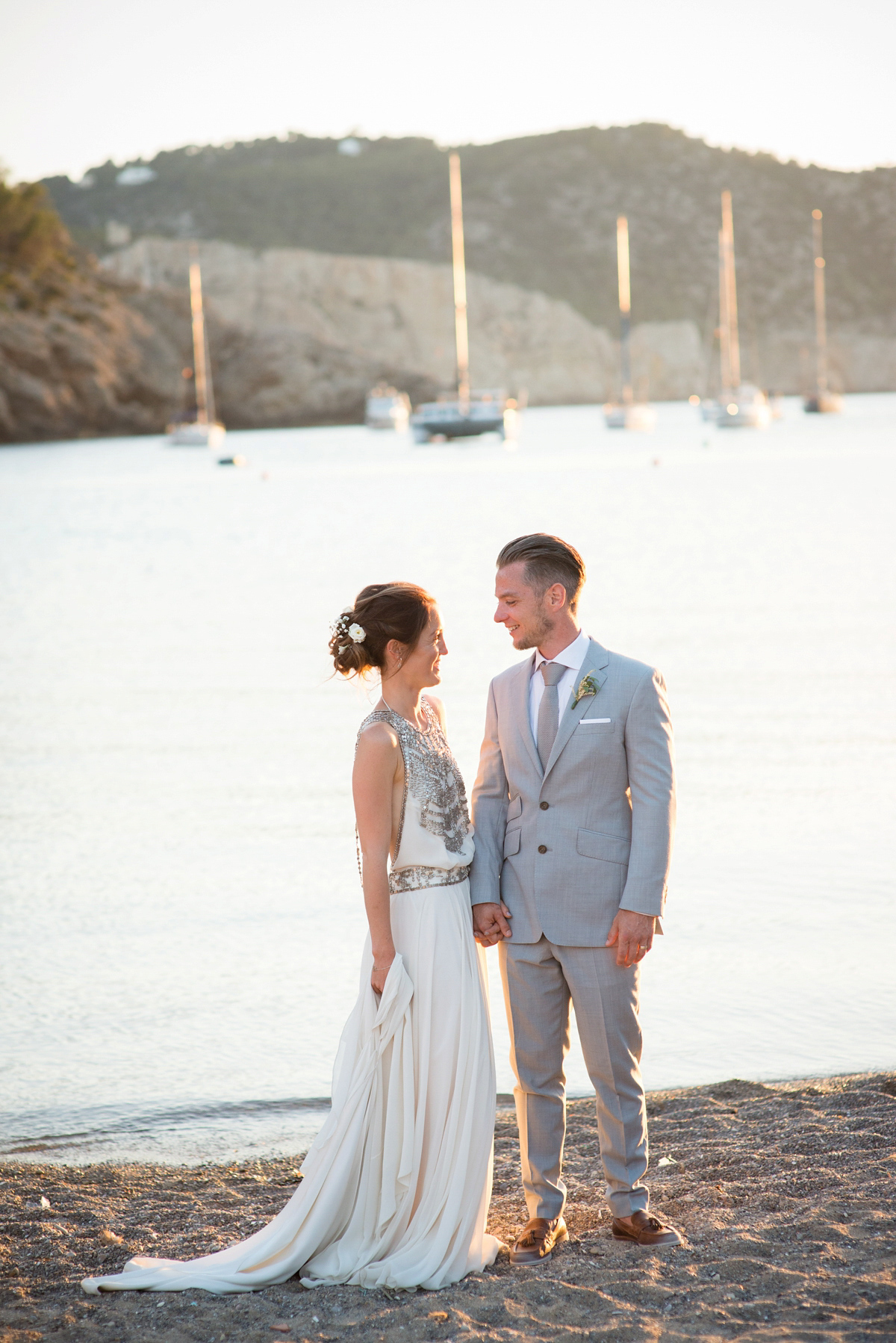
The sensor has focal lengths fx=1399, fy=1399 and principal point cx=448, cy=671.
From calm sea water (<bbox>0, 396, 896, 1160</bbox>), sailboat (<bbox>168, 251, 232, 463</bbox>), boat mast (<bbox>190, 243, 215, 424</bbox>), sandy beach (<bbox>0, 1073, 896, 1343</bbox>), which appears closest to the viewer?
sandy beach (<bbox>0, 1073, 896, 1343</bbox>)

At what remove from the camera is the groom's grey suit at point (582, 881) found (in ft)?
11.7

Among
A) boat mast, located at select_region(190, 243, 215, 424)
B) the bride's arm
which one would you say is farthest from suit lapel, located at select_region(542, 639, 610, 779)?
boat mast, located at select_region(190, 243, 215, 424)

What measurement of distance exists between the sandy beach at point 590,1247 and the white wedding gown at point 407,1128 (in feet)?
0.26

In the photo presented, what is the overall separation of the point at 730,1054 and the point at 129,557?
23.0 metres

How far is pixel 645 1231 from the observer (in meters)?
3.71

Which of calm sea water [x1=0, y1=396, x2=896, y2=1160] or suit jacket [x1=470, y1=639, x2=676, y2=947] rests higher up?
suit jacket [x1=470, y1=639, x2=676, y2=947]

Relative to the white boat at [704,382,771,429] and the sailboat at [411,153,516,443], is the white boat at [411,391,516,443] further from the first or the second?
the white boat at [704,382,771,429]

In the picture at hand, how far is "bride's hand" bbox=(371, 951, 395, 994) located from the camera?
3.65m

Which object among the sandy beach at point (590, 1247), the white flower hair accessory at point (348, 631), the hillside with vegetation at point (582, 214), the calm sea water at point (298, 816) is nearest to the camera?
the sandy beach at point (590, 1247)

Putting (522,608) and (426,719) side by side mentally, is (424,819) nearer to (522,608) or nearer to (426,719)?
(426,719)

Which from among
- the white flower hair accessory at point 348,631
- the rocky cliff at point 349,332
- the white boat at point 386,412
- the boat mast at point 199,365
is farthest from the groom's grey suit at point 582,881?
the rocky cliff at point 349,332

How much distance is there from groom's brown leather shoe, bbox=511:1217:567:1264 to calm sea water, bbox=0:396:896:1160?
155 centimetres

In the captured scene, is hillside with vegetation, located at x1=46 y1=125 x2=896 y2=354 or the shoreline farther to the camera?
hillside with vegetation, located at x1=46 y1=125 x2=896 y2=354

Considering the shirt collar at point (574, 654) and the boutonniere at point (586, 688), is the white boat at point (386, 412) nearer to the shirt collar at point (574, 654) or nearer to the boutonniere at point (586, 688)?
the shirt collar at point (574, 654)
